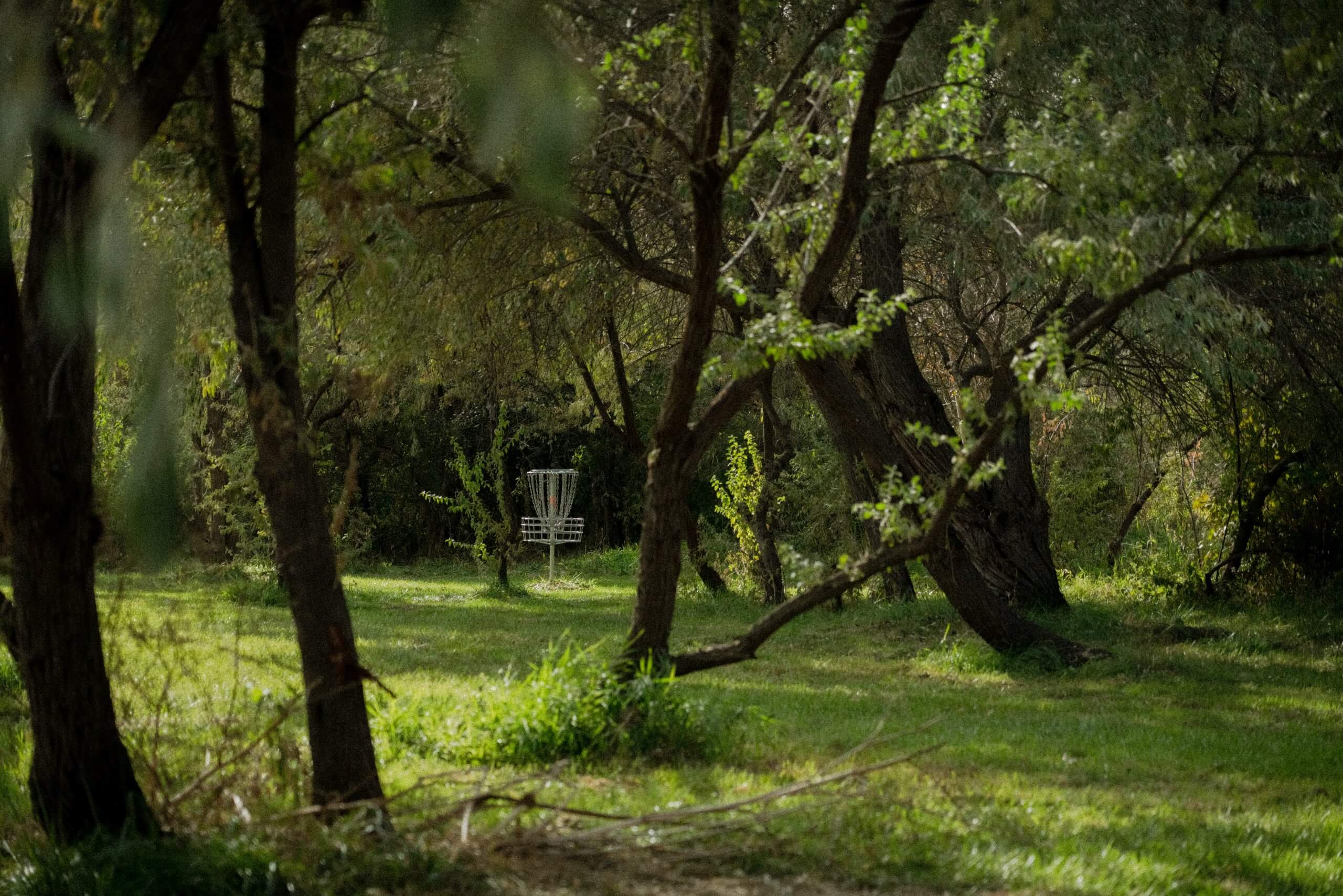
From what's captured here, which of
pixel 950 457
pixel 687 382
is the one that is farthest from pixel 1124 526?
pixel 687 382

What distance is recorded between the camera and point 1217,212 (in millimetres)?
6203

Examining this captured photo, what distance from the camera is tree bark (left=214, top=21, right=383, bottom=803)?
15.9 ft

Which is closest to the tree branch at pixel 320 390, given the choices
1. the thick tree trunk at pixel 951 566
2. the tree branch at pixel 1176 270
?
the thick tree trunk at pixel 951 566

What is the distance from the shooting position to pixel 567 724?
625 centimetres

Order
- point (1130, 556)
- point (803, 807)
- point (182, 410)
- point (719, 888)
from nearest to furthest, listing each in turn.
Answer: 1. point (719, 888)
2. point (803, 807)
3. point (182, 410)
4. point (1130, 556)

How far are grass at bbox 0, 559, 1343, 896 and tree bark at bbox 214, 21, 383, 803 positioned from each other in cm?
26

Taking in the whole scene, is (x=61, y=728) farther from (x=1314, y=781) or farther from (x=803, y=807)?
(x=1314, y=781)

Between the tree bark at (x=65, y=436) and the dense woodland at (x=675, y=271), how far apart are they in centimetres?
1

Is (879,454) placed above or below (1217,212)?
below

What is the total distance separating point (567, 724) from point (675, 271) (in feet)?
21.9

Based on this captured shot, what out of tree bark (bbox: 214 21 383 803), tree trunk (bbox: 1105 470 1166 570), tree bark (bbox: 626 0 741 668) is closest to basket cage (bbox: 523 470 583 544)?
tree trunk (bbox: 1105 470 1166 570)

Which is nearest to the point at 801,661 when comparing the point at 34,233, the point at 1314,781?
the point at 1314,781

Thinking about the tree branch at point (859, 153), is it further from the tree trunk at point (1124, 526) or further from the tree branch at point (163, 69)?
the tree trunk at point (1124, 526)

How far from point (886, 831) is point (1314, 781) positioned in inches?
112
